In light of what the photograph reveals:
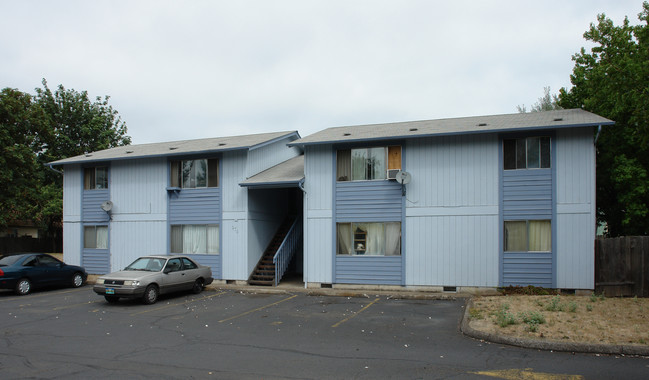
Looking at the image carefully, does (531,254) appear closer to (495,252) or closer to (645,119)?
(495,252)

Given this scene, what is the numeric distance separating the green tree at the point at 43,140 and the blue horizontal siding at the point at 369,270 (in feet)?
62.4

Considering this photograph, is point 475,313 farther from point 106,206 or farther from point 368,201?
point 106,206

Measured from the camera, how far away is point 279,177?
17750 mm

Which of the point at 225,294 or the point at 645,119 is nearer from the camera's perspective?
the point at 645,119

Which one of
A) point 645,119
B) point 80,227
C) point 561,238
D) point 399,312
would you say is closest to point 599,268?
point 561,238

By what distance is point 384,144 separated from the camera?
1639cm

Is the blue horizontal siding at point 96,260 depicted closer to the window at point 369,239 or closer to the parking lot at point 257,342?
the parking lot at point 257,342

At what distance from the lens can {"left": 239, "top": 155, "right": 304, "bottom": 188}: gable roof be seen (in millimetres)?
16919

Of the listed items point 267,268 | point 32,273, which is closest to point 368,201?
point 267,268

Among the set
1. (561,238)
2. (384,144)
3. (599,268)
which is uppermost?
(384,144)

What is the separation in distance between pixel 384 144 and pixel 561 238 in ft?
21.4

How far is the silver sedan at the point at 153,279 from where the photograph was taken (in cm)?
1353

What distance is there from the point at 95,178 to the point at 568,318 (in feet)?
64.5

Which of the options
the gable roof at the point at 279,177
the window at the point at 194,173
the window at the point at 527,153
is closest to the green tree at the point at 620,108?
the window at the point at 527,153
